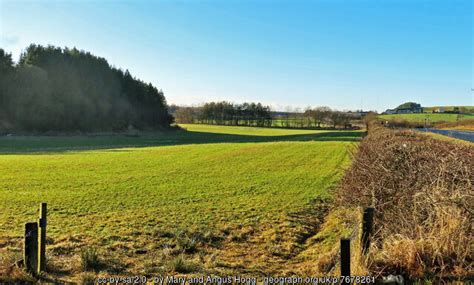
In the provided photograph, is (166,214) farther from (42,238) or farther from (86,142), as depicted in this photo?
(86,142)

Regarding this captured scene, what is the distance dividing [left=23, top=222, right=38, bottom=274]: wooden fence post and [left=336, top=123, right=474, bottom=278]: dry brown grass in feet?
16.4

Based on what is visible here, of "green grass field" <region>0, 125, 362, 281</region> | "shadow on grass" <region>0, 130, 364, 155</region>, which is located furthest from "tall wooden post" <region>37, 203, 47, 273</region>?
"shadow on grass" <region>0, 130, 364, 155</region>

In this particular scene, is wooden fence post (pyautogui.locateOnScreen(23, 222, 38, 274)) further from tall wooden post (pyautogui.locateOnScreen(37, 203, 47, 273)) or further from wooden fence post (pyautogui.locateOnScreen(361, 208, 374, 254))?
wooden fence post (pyautogui.locateOnScreen(361, 208, 374, 254))

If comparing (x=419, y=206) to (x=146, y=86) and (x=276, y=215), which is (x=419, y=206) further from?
(x=146, y=86)

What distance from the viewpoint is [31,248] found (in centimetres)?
512

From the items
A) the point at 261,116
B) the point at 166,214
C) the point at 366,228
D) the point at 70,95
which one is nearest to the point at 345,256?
the point at 366,228

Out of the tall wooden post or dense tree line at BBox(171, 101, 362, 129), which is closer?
the tall wooden post

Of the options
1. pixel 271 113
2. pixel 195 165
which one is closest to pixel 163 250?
pixel 195 165

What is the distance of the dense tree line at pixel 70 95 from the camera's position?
5997 centimetres

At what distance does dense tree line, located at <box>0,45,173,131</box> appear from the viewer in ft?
197

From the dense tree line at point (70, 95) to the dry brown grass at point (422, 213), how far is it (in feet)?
216

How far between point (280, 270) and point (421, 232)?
8.92 ft

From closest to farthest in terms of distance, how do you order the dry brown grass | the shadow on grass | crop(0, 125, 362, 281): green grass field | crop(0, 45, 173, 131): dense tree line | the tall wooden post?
the dry brown grass → the tall wooden post → crop(0, 125, 362, 281): green grass field → the shadow on grass → crop(0, 45, 173, 131): dense tree line

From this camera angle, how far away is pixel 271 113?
406ft
